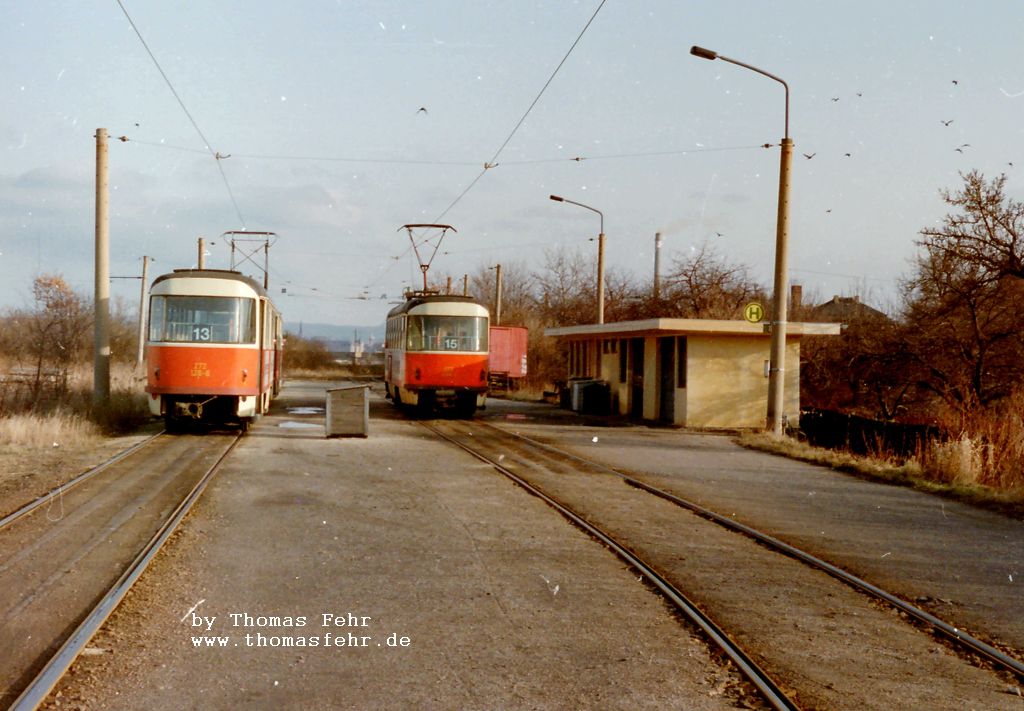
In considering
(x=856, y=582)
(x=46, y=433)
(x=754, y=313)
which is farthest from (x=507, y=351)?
(x=856, y=582)

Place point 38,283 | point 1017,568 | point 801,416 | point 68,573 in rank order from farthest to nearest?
point 38,283 → point 801,416 → point 1017,568 → point 68,573

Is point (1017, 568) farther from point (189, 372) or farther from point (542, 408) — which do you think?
point (542, 408)

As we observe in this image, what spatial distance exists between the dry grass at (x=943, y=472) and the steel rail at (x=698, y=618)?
564cm

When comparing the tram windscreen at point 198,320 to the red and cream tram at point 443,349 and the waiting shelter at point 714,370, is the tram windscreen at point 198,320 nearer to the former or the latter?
the red and cream tram at point 443,349

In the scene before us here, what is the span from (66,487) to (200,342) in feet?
22.3

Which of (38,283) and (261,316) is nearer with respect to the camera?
(261,316)

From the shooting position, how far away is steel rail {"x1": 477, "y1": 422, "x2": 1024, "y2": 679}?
18.0 ft

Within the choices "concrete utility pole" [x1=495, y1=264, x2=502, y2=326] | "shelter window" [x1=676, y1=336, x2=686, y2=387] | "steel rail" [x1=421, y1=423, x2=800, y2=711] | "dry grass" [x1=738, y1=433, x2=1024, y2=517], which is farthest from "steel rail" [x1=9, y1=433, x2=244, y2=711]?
"concrete utility pole" [x1=495, y1=264, x2=502, y2=326]

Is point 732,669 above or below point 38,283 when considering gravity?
below

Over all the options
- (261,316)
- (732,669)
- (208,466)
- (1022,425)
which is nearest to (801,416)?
(1022,425)

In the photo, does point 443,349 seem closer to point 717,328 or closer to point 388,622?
point 717,328

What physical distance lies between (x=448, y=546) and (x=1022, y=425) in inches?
446

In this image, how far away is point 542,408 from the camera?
32562mm

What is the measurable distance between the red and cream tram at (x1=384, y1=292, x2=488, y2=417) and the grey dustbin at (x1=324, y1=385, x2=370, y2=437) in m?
4.93
